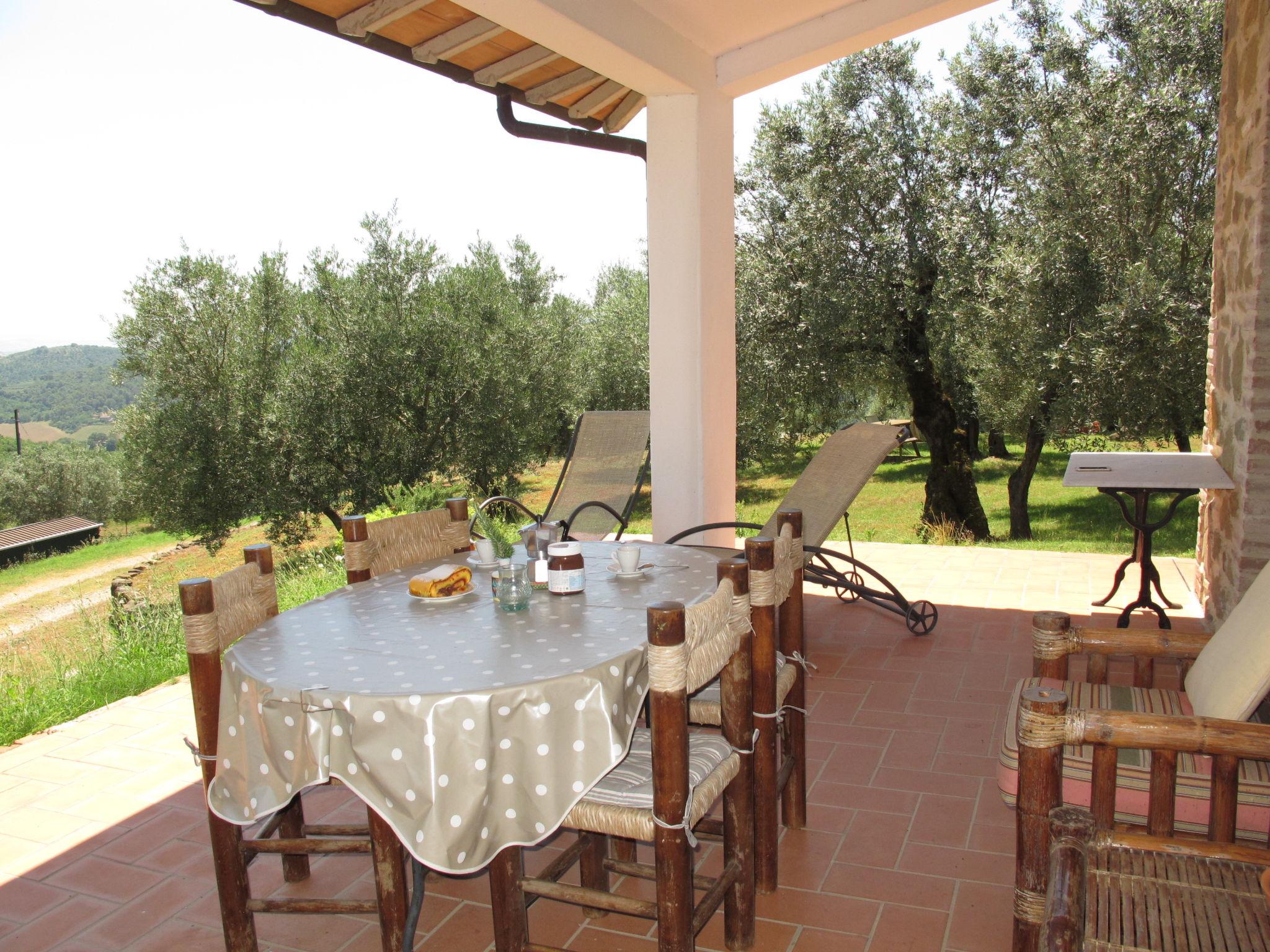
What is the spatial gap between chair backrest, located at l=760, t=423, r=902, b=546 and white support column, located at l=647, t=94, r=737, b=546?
377 mm

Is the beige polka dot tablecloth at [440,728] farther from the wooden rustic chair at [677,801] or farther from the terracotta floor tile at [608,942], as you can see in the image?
the terracotta floor tile at [608,942]

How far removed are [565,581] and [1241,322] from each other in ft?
9.78

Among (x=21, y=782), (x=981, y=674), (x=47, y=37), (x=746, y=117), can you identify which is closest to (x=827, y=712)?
(x=981, y=674)

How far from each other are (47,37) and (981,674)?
31.6m

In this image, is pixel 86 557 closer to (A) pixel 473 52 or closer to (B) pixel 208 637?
(A) pixel 473 52

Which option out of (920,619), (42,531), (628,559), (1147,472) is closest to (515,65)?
(628,559)

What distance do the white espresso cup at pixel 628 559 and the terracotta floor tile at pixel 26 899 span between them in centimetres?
162

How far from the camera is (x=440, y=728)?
1.56 meters

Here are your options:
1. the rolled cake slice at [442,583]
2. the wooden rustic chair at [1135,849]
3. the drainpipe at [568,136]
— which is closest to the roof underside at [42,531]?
the drainpipe at [568,136]

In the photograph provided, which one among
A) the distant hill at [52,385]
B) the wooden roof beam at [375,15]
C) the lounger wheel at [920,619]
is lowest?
the lounger wheel at [920,619]

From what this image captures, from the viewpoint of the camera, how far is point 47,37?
25.8 metres

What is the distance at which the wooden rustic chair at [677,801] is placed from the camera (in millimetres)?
1580

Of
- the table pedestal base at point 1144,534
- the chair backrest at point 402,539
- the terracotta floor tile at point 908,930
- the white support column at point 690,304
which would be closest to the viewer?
the terracotta floor tile at point 908,930

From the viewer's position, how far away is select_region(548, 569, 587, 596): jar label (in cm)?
Answer: 229
